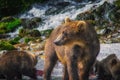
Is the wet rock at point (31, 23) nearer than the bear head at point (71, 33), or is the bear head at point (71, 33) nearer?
the bear head at point (71, 33)

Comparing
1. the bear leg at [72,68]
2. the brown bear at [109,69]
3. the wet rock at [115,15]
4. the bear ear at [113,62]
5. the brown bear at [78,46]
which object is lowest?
the wet rock at [115,15]

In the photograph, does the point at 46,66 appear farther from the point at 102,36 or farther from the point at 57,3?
the point at 57,3

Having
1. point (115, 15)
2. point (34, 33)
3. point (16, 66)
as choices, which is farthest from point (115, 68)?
point (115, 15)

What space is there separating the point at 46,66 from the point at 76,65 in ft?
5.49

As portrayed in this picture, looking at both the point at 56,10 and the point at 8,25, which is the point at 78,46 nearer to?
the point at 8,25

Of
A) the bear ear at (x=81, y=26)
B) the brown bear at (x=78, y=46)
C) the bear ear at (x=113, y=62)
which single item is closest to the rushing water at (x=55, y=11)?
the bear ear at (x=113, y=62)

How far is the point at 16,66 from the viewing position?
10844mm

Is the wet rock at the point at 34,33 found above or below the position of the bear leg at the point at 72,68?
below

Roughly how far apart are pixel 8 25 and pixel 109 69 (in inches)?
894

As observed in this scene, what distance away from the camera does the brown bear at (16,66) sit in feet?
35.5

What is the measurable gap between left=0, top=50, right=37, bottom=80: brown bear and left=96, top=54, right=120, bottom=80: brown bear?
154 cm

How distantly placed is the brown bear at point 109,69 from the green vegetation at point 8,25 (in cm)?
2068

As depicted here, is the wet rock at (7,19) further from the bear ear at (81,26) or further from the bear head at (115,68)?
the bear ear at (81,26)

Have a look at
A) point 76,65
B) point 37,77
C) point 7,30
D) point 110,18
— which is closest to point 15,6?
point 7,30
